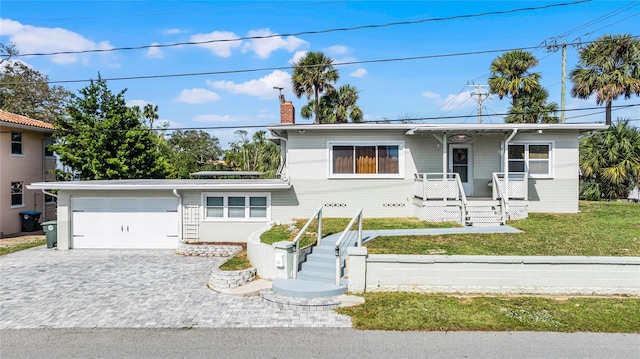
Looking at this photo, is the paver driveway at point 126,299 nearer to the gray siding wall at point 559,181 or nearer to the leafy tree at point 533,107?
the gray siding wall at point 559,181

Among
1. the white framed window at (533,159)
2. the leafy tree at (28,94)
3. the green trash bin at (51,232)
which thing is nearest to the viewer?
the green trash bin at (51,232)

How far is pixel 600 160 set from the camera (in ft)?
65.3

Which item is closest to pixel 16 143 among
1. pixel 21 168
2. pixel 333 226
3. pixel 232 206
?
pixel 21 168

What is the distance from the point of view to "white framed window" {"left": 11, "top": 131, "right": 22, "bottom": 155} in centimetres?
1881

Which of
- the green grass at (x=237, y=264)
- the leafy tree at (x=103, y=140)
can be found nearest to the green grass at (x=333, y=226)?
the green grass at (x=237, y=264)

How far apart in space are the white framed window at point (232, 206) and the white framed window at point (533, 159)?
10.2 meters

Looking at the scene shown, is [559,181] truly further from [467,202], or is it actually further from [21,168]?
[21,168]

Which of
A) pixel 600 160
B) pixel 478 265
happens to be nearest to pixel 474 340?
pixel 478 265

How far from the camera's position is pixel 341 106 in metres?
27.4

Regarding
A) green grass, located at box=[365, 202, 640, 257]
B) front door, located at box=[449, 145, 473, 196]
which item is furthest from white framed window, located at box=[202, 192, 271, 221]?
front door, located at box=[449, 145, 473, 196]

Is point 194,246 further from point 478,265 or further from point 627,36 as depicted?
point 627,36

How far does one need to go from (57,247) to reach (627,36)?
1220 inches

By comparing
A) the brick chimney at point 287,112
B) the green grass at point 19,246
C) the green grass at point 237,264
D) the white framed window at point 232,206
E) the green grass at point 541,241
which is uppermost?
the brick chimney at point 287,112

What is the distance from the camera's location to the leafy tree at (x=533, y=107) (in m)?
24.6
